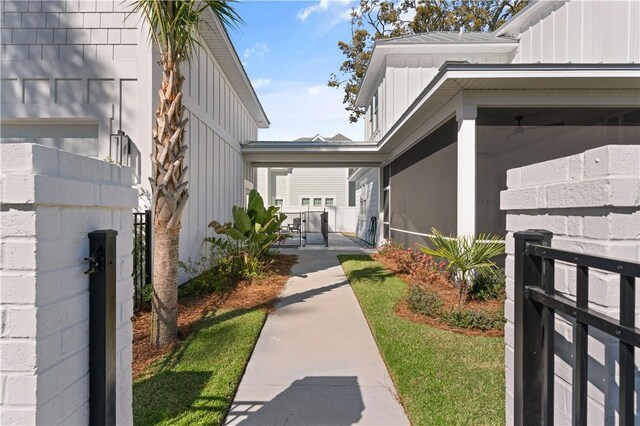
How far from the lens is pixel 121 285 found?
5.50 feet

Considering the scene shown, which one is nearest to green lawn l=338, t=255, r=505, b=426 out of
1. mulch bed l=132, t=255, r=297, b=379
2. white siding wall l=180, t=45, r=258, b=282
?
mulch bed l=132, t=255, r=297, b=379

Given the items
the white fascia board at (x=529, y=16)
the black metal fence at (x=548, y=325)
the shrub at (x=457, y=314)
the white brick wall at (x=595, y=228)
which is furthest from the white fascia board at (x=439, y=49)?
the black metal fence at (x=548, y=325)

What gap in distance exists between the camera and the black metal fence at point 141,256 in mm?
4926

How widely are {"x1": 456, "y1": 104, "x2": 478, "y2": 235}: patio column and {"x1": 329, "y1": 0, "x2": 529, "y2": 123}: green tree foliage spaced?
1136cm

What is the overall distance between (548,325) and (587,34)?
10621mm

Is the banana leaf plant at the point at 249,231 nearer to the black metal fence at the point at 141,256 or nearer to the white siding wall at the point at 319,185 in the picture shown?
the black metal fence at the point at 141,256

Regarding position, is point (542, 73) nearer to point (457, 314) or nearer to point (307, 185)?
point (457, 314)

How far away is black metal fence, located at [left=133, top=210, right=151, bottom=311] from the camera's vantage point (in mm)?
4926

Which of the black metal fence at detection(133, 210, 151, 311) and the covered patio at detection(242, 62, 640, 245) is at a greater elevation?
the covered patio at detection(242, 62, 640, 245)

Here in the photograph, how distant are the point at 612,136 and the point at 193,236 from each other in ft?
27.8

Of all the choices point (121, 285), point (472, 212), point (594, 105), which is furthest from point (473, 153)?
point (121, 285)

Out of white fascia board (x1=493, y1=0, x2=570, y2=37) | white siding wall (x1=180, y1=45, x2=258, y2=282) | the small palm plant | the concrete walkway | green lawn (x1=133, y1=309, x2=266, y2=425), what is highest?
white fascia board (x1=493, y1=0, x2=570, y2=37)

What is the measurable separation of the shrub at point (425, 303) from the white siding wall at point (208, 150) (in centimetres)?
438

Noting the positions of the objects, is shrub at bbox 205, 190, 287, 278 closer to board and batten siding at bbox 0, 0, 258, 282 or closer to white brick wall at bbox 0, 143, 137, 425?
board and batten siding at bbox 0, 0, 258, 282
